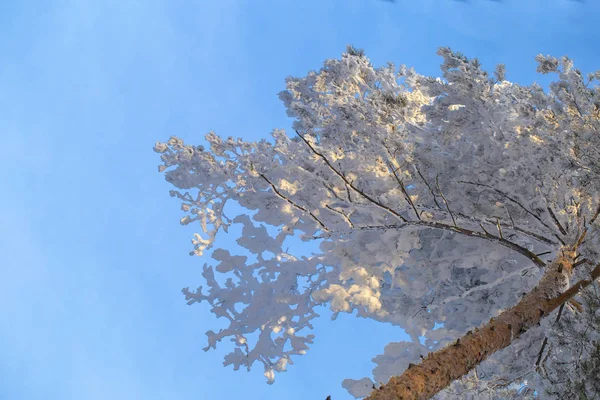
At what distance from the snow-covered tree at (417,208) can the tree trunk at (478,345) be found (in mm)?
22

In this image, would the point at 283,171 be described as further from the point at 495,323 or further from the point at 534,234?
the point at 495,323

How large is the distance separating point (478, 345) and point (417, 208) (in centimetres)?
289

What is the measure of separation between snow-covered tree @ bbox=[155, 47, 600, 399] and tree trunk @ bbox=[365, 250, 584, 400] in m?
0.02

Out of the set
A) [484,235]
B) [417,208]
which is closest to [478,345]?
[484,235]

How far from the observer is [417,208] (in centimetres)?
648

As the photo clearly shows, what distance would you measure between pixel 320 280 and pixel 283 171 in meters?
2.15

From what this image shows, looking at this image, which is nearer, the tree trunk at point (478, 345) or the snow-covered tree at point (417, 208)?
the tree trunk at point (478, 345)

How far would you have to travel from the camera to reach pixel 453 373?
3498 mm

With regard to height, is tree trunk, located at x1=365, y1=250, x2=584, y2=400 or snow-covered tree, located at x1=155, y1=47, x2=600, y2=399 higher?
snow-covered tree, located at x1=155, y1=47, x2=600, y2=399

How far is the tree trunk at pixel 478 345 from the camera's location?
124 inches

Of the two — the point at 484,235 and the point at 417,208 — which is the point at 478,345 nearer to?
the point at 484,235

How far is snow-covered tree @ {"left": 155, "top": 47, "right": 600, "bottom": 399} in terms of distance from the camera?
5570 millimetres

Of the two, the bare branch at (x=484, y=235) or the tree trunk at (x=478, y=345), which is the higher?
the bare branch at (x=484, y=235)

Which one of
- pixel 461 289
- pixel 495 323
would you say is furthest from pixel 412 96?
pixel 495 323
